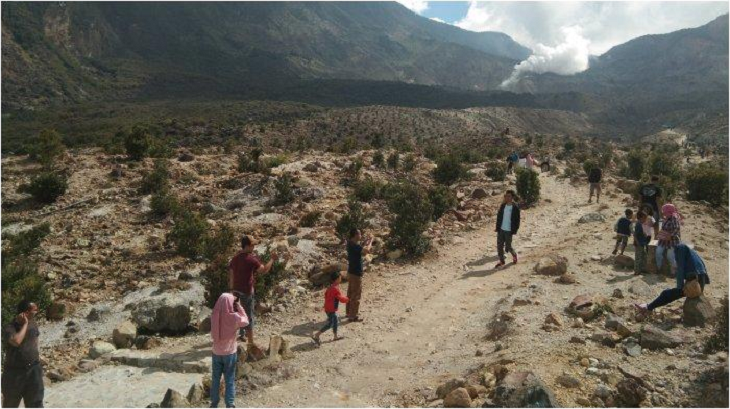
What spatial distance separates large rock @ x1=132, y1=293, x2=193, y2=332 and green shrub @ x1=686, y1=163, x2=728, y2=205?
19191mm

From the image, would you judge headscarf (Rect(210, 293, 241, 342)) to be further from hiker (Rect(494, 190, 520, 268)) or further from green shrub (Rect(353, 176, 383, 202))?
green shrub (Rect(353, 176, 383, 202))

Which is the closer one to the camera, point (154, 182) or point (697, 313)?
point (697, 313)

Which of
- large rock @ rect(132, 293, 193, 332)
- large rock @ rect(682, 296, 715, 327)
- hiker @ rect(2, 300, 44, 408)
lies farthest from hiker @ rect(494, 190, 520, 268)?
hiker @ rect(2, 300, 44, 408)

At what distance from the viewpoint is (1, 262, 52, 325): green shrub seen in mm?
8438

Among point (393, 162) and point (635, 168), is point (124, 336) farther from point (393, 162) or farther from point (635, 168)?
point (635, 168)

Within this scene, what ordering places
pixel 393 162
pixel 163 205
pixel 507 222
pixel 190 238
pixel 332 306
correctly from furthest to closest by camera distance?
pixel 393 162, pixel 163 205, pixel 190 238, pixel 507 222, pixel 332 306

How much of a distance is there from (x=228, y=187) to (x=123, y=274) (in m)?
7.61

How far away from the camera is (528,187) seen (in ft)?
55.7

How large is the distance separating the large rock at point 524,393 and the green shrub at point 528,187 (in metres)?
12.8

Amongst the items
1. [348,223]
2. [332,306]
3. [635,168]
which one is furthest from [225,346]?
[635,168]

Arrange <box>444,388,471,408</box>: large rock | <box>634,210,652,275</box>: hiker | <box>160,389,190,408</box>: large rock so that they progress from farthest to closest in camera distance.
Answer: <box>634,210,652,275</box>: hiker < <box>160,389,190,408</box>: large rock < <box>444,388,471,408</box>: large rock

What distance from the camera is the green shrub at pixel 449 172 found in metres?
21.3

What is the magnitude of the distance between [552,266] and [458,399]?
A: 17.6ft

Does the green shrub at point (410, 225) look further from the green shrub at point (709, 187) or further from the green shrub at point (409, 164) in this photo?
the green shrub at point (709, 187)
